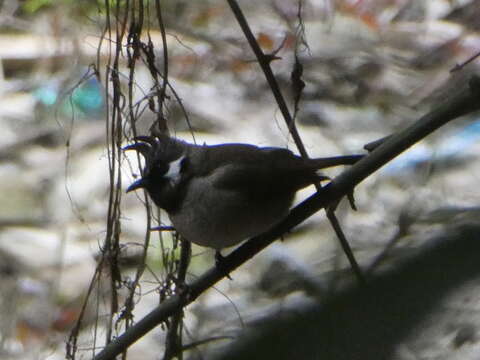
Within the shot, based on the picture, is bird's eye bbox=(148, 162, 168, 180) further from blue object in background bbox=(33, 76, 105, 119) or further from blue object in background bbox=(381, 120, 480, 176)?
blue object in background bbox=(33, 76, 105, 119)

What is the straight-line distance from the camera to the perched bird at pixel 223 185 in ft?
9.43

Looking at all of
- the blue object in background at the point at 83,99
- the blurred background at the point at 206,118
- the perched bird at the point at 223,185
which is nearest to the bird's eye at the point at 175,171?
the perched bird at the point at 223,185

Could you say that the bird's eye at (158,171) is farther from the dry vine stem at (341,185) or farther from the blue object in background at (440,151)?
the blue object in background at (440,151)

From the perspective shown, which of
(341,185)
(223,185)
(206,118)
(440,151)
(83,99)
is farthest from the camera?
(83,99)

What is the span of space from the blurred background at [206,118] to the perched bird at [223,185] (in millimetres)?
1289

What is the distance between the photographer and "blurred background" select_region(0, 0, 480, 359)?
16.5 ft

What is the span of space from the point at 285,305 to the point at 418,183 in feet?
13.2

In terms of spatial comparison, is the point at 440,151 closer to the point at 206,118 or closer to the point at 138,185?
the point at 206,118

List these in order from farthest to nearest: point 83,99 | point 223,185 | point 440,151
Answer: point 83,99 → point 440,151 → point 223,185

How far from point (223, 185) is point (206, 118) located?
297cm

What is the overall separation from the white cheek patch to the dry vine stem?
513 mm

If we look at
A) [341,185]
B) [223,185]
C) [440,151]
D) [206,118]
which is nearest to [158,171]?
[223,185]

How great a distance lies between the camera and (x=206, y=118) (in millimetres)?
5930

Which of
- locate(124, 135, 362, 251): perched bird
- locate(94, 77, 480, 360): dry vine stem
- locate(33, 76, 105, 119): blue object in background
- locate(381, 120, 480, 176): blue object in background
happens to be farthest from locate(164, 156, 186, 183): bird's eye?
locate(33, 76, 105, 119): blue object in background
